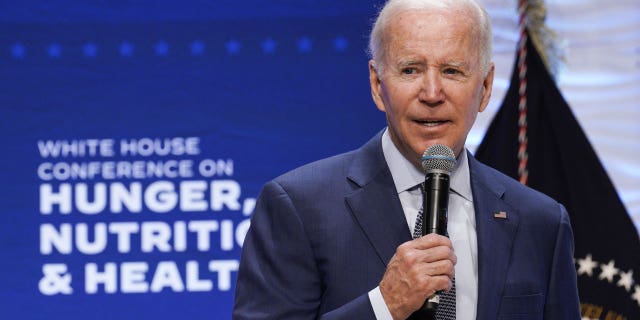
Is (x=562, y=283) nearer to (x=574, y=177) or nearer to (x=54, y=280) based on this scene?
(x=574, y=177)

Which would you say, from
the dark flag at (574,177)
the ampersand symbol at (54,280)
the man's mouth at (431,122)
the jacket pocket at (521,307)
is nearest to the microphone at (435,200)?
the man's mouth at (431,122)

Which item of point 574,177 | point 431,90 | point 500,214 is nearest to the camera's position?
point 431,90

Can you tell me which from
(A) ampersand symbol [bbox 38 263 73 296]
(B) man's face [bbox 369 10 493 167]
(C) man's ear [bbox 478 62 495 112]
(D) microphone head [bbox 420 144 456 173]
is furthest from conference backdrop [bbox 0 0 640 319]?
(D) microphone head [bbox 420 144 456 173]

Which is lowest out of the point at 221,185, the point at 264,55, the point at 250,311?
the point at 250,311

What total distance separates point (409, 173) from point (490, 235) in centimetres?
19

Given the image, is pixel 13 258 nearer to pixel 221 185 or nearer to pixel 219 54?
pixel 221 185

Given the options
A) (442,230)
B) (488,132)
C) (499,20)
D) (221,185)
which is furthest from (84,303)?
(442,230)

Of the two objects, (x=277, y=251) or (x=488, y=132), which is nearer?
(x=277, y=251)

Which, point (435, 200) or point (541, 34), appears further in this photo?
point (541, 34)

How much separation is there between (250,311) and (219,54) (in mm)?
1885

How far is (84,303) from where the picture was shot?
339cm

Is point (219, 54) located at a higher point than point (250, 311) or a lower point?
higher

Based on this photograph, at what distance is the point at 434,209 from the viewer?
4.83 ft

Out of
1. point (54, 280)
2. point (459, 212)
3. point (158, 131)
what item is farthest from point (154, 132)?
point (459, 212)
